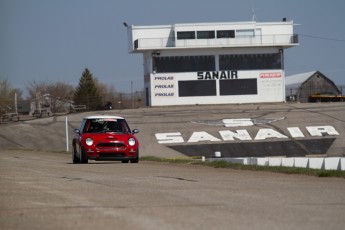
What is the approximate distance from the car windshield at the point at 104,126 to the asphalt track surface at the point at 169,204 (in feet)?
36.3

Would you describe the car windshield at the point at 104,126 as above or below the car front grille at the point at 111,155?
above

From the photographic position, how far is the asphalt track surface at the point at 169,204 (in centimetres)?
874

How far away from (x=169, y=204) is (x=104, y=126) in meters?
16.6

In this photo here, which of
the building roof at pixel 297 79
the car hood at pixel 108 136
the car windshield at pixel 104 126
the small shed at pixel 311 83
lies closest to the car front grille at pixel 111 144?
the car hood at pixel 108 136

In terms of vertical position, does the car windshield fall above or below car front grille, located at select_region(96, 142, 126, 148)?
above

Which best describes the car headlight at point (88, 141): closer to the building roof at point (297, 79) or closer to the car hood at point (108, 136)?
the car hood at point (108, 136)

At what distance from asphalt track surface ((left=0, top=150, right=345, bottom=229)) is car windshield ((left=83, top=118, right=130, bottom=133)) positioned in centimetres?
1108

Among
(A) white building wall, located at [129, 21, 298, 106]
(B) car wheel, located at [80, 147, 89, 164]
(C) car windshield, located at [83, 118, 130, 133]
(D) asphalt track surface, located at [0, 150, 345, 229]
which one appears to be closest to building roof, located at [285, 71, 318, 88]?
(A) white building wall, located at [129, 21, 298, 106]

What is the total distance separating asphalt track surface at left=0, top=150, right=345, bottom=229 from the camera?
8742 millimetres

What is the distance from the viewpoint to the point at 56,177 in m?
16.7

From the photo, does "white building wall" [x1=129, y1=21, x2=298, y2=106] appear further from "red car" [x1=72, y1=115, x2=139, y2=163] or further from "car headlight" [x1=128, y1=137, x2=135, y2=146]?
"car headlight" [x1=128, y1=137, x2=135, y2=146]

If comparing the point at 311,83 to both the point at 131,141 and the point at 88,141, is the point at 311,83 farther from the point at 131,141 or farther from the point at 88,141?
the point at 88,141

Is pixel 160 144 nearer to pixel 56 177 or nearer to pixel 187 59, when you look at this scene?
pixel 187 59

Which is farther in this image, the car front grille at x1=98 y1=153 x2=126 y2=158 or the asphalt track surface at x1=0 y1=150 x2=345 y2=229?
the car front grille at x1=98 y1=153 x2=126 y2=158
